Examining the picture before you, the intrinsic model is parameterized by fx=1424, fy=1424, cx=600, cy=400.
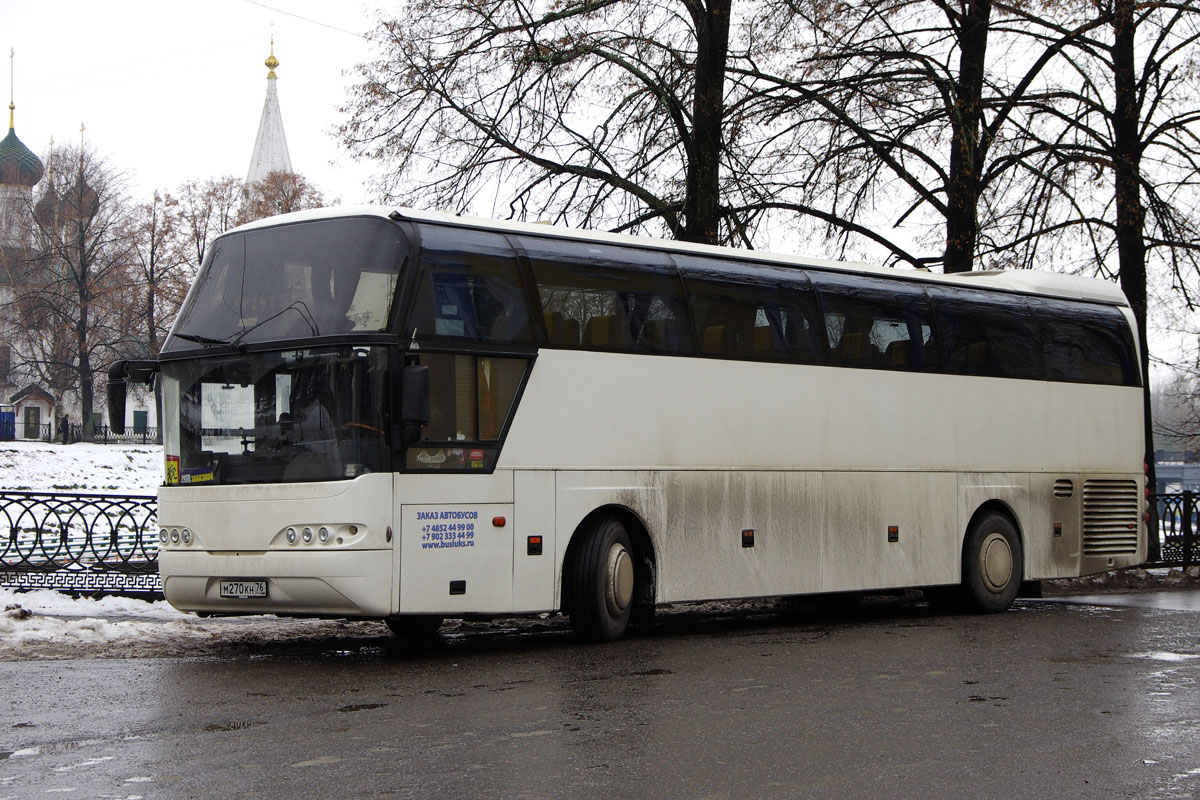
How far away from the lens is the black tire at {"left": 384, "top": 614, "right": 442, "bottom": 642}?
12945mm

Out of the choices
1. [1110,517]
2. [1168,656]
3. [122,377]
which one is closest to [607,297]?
[122,377]

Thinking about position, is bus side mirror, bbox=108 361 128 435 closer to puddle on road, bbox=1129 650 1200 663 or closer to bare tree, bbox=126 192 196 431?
puddle on road, bbox=1129 650 1200 663

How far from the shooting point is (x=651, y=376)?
12.9 m

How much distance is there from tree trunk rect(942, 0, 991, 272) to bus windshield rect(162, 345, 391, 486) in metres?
12.8

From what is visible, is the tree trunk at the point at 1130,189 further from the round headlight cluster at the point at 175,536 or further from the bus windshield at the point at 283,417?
the round headlight cluster at the point at 175,536

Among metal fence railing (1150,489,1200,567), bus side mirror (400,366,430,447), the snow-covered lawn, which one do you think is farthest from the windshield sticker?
metal fence railing (1150,489,1200,567)

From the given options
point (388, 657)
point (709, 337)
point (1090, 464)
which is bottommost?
point (388, 657)

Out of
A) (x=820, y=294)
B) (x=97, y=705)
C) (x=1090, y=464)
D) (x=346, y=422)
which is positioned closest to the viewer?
(x=97, y=705)

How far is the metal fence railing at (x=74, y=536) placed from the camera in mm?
17109

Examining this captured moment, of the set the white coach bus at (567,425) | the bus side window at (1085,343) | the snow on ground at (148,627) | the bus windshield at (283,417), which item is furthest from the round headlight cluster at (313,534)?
the bus side window at (1085,343)

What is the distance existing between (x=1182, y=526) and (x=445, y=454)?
17270 mm

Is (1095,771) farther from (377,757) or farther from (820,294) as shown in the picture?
(820,294)

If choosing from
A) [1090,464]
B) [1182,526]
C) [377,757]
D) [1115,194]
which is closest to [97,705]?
[377,757]

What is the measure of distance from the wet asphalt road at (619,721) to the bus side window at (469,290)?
2.64 meters
